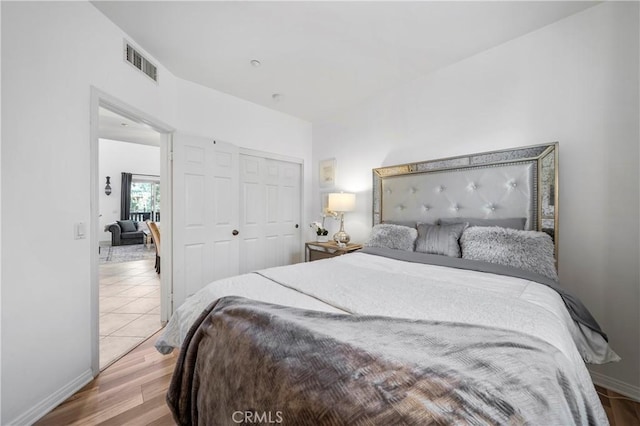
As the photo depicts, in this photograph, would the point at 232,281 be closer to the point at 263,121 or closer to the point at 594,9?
the point at 263,121

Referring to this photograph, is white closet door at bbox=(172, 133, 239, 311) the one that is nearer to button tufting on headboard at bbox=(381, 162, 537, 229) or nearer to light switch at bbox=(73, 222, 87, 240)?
light switch at bbox=(73, 222, 87, 240)

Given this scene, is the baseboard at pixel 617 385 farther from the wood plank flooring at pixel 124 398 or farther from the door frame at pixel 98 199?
the door frame at pixel 98 199

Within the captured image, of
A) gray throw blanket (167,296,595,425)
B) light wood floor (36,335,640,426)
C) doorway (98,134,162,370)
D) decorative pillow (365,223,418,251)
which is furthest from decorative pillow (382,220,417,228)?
doorway (98,134,162,370)

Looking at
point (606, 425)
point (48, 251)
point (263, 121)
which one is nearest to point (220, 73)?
point (263, 121)

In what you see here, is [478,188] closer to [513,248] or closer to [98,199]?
[513,248]

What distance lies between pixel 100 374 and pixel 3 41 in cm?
212

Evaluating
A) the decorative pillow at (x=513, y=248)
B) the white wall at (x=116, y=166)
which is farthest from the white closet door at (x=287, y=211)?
Result: the white wall at (x=116, y=166)

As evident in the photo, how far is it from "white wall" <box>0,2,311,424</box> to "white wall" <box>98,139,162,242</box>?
7.18 meters

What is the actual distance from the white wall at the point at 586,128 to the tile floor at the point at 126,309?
3469 mm

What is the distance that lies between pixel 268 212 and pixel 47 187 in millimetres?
2319

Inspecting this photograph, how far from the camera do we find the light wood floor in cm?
144

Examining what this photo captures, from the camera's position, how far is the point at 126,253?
6.34 meters

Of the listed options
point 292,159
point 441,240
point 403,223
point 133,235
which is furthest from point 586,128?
point 133,235

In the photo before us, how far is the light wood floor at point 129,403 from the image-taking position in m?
1.44
